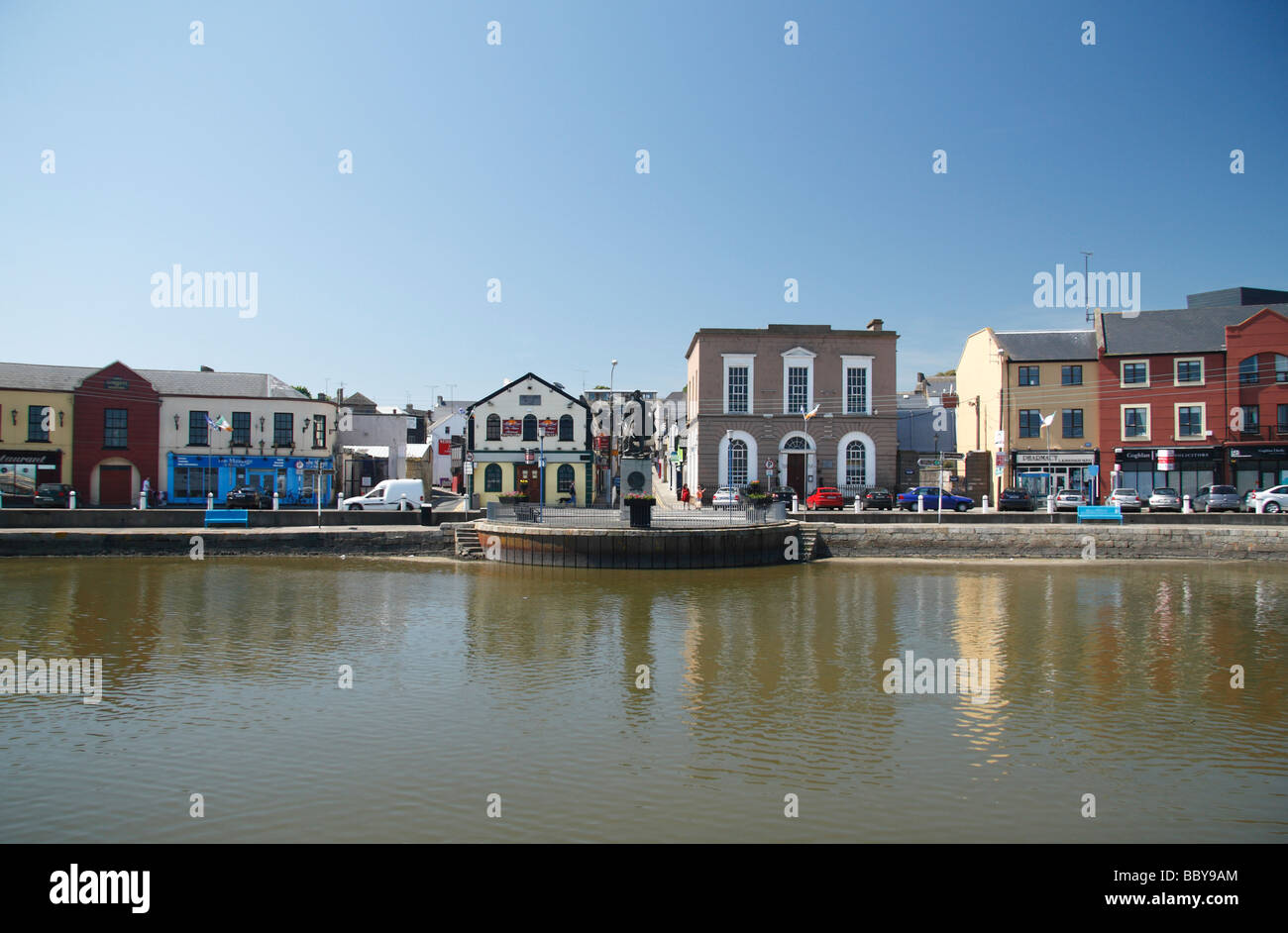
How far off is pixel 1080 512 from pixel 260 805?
3664 cm

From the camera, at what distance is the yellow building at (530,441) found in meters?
47.6

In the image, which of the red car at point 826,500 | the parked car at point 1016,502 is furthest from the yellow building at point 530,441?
the parked car at point 1016,502

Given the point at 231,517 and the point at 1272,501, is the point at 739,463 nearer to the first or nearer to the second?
the point at 1272,501

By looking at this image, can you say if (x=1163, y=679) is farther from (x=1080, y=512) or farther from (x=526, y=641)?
(x=1080, y=512)

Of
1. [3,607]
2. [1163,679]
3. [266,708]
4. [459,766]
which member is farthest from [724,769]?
[3,607]

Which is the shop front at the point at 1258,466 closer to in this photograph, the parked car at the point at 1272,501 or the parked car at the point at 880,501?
the parked car at the point at 1272,501

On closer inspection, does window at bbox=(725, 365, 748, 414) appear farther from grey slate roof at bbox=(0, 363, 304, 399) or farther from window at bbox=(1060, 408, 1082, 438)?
grey slate roof at bbox=(0, 363, 304, 399)

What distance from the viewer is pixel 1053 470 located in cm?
4875

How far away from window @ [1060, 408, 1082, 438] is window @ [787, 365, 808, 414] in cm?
1570

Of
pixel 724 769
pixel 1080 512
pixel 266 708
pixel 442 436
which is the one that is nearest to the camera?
pixel 724 769

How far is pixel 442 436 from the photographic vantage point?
244 ft

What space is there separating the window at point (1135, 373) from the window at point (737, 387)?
22503mm

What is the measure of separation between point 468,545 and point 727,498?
45.4 feet

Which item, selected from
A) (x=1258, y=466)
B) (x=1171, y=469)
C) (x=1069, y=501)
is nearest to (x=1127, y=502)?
(x=1069, y=501)
